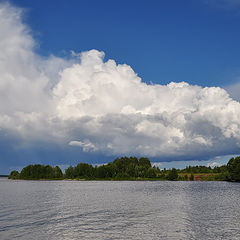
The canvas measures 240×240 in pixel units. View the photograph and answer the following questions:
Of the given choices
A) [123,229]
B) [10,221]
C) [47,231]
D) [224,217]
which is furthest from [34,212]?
[224,217]

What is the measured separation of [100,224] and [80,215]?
1067 centimetres

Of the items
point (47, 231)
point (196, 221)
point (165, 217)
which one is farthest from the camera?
point (165, 217)

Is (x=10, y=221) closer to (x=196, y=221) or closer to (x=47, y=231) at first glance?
(x=47, y=231)

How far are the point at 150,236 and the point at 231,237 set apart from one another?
11503mm

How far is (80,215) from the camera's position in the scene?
57.1 m

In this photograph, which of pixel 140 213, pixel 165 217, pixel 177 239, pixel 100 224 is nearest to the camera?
pixel 177 239

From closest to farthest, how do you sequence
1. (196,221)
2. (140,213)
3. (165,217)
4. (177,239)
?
1. (177,239)
2. (196,221)
3. (165,217)
4. (140,213)

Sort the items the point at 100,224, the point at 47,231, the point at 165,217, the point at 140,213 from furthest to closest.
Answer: the point at 140,213 < the point at 165,217 < the point at 100,224 < the point at 47,231

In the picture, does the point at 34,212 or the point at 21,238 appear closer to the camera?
the point at 21,238

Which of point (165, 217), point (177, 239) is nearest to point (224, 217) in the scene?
point (165, 217)

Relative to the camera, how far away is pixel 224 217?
2200 inches

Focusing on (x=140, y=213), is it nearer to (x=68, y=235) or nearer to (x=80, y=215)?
(x=80, y=215)

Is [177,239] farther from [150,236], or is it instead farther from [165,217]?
[165,217]

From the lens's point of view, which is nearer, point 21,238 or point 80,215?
point 21,238
